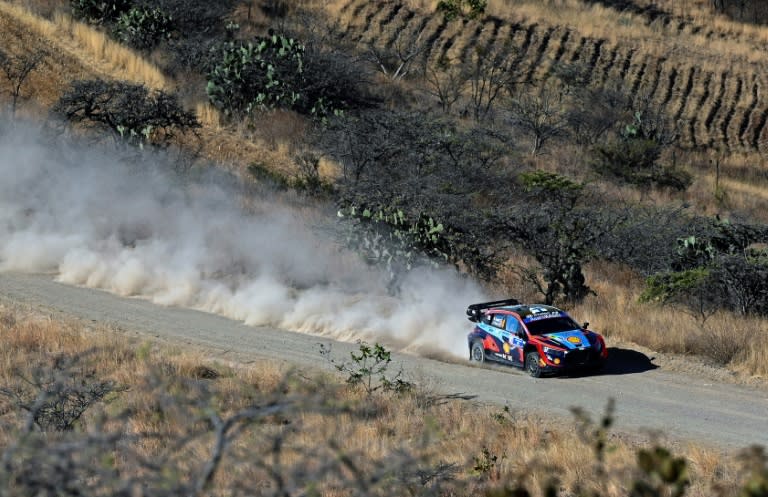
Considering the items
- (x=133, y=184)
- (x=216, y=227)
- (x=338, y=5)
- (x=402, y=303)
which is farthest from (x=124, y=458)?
(x=338, y=5)

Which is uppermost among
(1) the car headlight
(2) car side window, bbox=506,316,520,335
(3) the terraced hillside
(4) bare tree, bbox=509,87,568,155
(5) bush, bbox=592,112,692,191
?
(3) the terraced hillside

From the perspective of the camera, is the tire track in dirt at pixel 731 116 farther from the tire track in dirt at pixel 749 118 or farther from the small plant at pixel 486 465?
the small plant at pixel 486 465

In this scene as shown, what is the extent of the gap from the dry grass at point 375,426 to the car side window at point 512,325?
3661 mm

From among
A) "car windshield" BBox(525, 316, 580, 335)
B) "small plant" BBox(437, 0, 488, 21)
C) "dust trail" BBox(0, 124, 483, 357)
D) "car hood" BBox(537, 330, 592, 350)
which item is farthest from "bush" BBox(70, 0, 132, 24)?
"car hood" BBox(537, 330, 592, 350)

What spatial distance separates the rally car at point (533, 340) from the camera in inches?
797

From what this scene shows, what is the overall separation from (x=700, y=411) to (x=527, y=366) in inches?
156

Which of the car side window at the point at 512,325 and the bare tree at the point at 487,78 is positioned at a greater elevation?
the bare tree at the point at 487,78

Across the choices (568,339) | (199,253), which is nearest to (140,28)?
(199,253)

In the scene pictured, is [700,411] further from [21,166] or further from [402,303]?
[21,166]

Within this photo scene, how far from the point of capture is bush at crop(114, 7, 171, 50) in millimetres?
52844

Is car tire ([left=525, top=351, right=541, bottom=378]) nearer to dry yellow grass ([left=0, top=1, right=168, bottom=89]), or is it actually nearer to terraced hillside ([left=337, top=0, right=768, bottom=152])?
dry yellow grass ([left=0, top=1, right=168, bottom=89])

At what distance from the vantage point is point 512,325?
21.2 metres

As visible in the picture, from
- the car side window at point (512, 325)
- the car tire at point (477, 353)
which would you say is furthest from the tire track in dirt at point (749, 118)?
the car side window at point (512, 325)

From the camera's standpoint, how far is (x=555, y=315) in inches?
840
